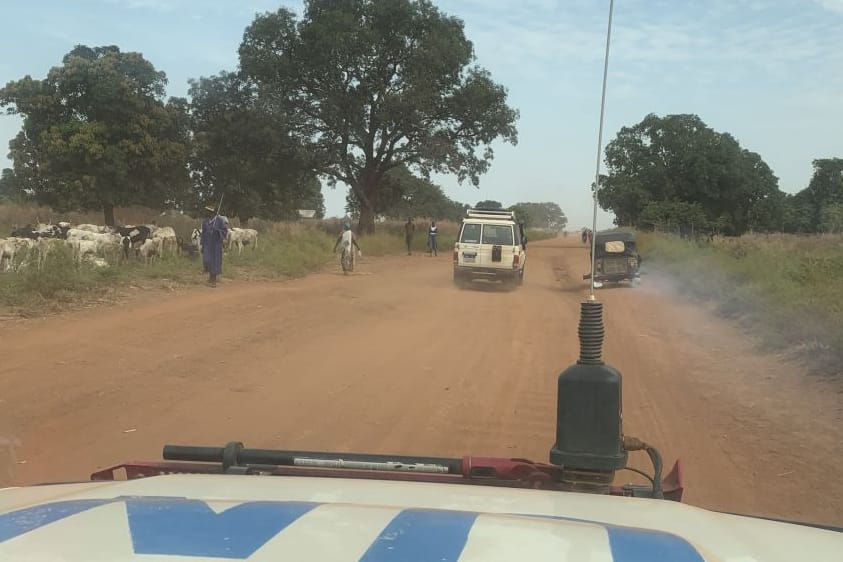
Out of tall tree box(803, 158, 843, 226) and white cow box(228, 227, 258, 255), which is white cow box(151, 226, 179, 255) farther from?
tall tree box(803, 158, 843, 226)

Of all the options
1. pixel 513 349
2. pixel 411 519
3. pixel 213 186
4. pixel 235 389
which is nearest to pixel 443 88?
pixel 213 186

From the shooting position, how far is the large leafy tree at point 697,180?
6366cm

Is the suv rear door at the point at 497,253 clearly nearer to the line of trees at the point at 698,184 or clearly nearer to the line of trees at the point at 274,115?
the line of trees at the point at 274,115

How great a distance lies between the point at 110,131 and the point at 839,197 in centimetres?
5717

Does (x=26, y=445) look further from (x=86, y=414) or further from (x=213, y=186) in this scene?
(x=213, y=186)

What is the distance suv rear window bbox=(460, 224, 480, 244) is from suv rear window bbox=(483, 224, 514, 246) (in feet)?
0.67

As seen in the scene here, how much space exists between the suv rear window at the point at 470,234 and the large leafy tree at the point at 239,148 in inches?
769

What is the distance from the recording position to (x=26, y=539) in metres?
1.81

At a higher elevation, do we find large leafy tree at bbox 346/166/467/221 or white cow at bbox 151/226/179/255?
large leafy tree at bbox 346/166/467/221

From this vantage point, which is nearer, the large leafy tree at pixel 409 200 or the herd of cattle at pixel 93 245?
the herd of cattle at pixel 93 245

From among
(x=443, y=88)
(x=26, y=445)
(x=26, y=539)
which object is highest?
(x=443, y=88)

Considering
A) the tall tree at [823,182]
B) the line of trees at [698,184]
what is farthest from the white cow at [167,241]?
the tall tree at [823,182]

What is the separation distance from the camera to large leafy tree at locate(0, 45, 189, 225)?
34219mm

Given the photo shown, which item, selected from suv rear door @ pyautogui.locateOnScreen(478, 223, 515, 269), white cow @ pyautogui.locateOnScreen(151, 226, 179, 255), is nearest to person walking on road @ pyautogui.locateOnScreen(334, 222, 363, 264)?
suv rear door @ pyautogui.locateOnScreen(478, 223, 515, 269)
